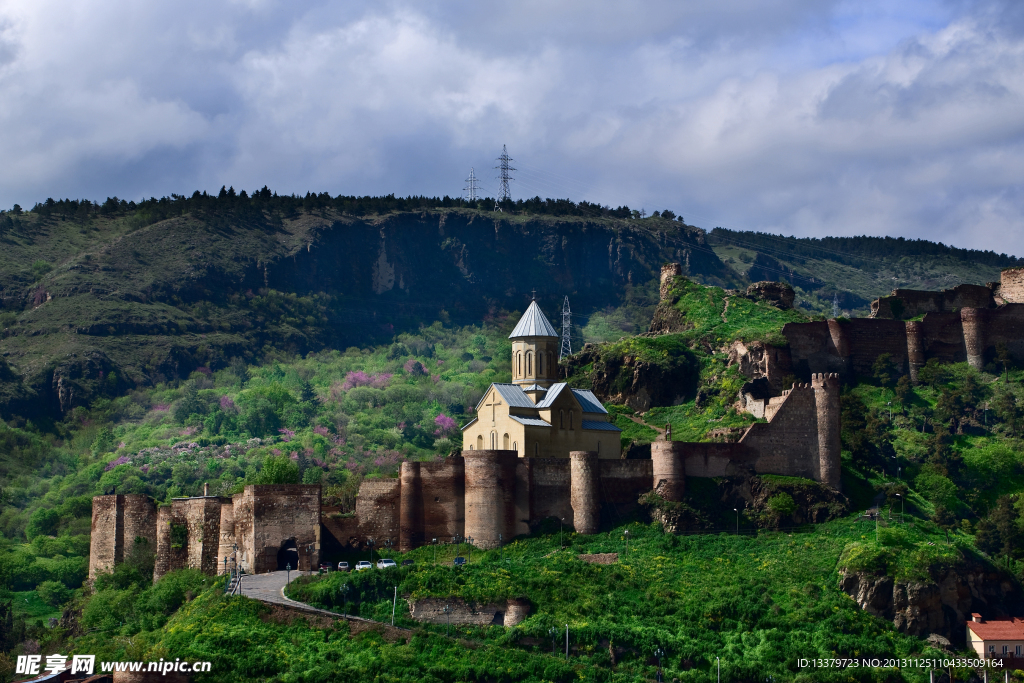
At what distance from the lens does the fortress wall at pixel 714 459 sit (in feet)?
187

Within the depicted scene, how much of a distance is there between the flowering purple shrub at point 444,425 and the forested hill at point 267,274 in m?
21.0

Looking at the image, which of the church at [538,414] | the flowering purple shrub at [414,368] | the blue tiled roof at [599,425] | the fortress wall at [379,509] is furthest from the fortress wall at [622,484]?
the flowering purple shrub at [414,368]

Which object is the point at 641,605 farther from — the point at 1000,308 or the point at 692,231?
the point at 692,231

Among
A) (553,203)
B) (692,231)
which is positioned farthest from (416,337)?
(692,231)

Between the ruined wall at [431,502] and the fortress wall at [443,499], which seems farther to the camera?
the fortress wall at [443,499]

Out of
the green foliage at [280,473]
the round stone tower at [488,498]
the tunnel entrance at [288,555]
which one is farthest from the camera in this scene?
the green foliage at [280,473]

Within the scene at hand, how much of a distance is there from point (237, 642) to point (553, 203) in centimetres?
10117

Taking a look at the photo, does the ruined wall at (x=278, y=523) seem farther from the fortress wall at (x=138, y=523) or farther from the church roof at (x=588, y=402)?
the church roof at (x=588, y=402)

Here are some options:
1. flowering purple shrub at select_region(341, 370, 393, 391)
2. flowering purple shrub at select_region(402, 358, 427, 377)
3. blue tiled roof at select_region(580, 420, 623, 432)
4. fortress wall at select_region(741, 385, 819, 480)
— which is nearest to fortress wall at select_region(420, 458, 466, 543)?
blue tiled roof at select_region(580, 420, 623, 432)

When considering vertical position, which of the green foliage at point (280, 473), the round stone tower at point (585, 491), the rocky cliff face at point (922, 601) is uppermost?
the green foliage at point (280, 473)

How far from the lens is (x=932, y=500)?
58.8 metres

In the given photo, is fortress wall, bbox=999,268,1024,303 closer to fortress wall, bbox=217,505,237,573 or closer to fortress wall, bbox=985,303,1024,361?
fortress wall, bbox=985,303,1024,361

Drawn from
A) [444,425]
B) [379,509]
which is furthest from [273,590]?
[444,425]

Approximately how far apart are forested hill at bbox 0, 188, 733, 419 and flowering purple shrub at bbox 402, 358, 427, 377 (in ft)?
24.9
